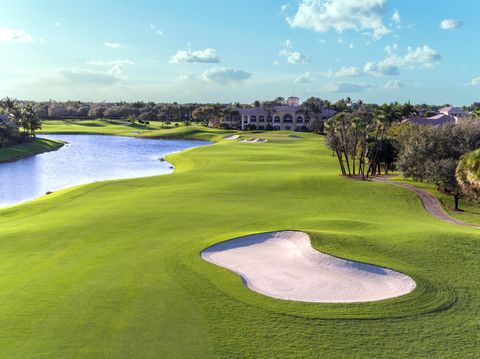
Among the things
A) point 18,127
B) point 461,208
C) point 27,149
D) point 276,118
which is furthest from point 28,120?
point 461,208

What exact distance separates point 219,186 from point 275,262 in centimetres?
2449

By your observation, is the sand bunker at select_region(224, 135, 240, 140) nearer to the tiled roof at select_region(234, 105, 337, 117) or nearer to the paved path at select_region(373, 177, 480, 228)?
the tiled roof at select_region(234, 105, 337, 117)

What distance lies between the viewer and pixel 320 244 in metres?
23.2

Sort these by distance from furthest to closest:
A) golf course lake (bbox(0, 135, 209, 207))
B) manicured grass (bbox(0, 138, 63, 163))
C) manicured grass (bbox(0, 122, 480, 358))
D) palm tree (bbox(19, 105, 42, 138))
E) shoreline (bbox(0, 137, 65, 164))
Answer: palm tree (bbox(19, 105, 42, 138)) < manicured grass (bbox(0, 138, 63, 163)) < shoreline (bbox(0, 137, 65, 164)) < golf course lake (bbox(0, 135, 209, 207)) < manicured grass (bbox(0, 122, 480, 358))

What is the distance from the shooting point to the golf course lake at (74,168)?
56688 millimetres

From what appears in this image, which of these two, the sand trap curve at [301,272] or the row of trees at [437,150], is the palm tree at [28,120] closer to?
the row of trees at [437,150]

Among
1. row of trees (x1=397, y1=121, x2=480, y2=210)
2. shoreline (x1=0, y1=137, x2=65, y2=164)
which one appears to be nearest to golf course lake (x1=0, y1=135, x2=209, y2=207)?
shoreline (x1=0, y1=137, x2=65, y2=164)

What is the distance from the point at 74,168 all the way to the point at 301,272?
208 ft

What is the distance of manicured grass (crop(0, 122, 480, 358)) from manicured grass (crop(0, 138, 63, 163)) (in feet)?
179

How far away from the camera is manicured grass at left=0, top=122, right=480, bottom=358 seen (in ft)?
45.4

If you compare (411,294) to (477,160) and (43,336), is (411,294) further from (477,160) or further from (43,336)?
(477,160)

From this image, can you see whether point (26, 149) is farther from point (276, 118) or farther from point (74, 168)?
point (276, 118)

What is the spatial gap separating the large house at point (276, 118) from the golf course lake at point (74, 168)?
2206 inches

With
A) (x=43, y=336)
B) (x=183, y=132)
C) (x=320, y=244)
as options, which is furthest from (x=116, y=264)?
(x=183, y=132)
